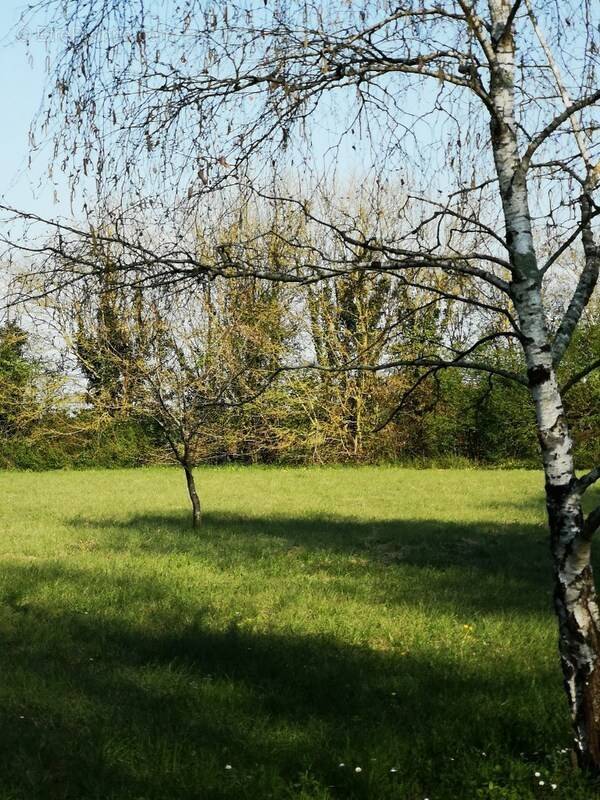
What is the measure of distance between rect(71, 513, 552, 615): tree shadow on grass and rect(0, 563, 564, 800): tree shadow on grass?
232cm

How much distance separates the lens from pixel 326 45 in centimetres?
391

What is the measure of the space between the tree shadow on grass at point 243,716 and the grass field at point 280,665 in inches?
0.6

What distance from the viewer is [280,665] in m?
6.47

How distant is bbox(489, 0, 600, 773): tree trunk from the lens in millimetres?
4008

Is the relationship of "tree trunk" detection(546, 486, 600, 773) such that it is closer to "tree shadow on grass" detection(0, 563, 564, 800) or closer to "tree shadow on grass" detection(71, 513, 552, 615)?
"tree shadow on grass" detection(0, 563, 564, 800)

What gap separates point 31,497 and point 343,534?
9692mm

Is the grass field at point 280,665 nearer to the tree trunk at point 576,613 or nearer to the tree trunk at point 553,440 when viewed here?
the tree trunk at point 576,613

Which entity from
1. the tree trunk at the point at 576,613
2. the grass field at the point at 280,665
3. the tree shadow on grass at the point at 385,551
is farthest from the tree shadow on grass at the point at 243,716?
the tree shadow on grass at the point at 385,551

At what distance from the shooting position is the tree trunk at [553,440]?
13.1 feet

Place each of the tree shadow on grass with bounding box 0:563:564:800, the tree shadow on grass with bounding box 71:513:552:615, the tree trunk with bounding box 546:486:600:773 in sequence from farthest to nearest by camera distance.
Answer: the tree shadow on grass with bounding box 71:513:552:615
the tree shadow on grass with bounding box 0:563:564:800
the tree trunk with bounding box 546:486:600:773

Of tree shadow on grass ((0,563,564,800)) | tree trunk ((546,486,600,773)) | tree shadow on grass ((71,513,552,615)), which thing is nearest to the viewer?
tree trunk ((546,486,600,773))

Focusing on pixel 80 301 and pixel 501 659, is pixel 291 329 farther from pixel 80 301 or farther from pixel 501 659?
pixel 80 301

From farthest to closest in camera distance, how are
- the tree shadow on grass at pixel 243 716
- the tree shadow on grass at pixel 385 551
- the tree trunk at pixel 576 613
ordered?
the tree shadow on grass at pixel 385 551
the tree shadow on grass at pixel 243 716
the tree trunk at pixel 576 613

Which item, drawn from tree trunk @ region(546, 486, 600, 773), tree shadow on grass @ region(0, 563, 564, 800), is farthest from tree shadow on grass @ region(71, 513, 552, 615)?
tree trunk @ region(546, 486, 600, 773)
